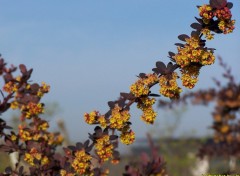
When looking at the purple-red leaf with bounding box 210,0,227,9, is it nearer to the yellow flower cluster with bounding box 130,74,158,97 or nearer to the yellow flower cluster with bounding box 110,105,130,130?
the yellow flower cluster with bounding box 130,74,158,97

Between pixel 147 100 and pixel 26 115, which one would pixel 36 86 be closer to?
pixel 26 115

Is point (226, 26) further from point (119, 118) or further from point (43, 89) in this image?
point (43, 89)

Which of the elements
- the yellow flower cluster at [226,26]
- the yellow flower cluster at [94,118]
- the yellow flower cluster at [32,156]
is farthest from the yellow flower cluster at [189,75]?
the yellow flower cluster at [32,156]

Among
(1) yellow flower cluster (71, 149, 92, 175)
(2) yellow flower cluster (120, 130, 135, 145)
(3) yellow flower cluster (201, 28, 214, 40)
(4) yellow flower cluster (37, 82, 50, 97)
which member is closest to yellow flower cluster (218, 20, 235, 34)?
(3) yellow flower cluster (201, 28, 214, 40)

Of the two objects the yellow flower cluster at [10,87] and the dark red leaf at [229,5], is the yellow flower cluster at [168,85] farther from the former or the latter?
the yellow flower cluster at [10,87]

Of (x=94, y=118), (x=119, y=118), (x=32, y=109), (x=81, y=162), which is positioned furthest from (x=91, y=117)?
(x=32, y=109)

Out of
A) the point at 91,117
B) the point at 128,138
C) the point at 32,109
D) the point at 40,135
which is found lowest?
the point at 128,138

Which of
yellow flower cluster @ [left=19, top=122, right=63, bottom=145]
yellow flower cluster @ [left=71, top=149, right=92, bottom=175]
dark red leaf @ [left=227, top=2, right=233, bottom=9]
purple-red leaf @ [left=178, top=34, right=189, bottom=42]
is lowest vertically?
yellow flower cluster @ [left=71, top=149, right=92, bottom=175]
